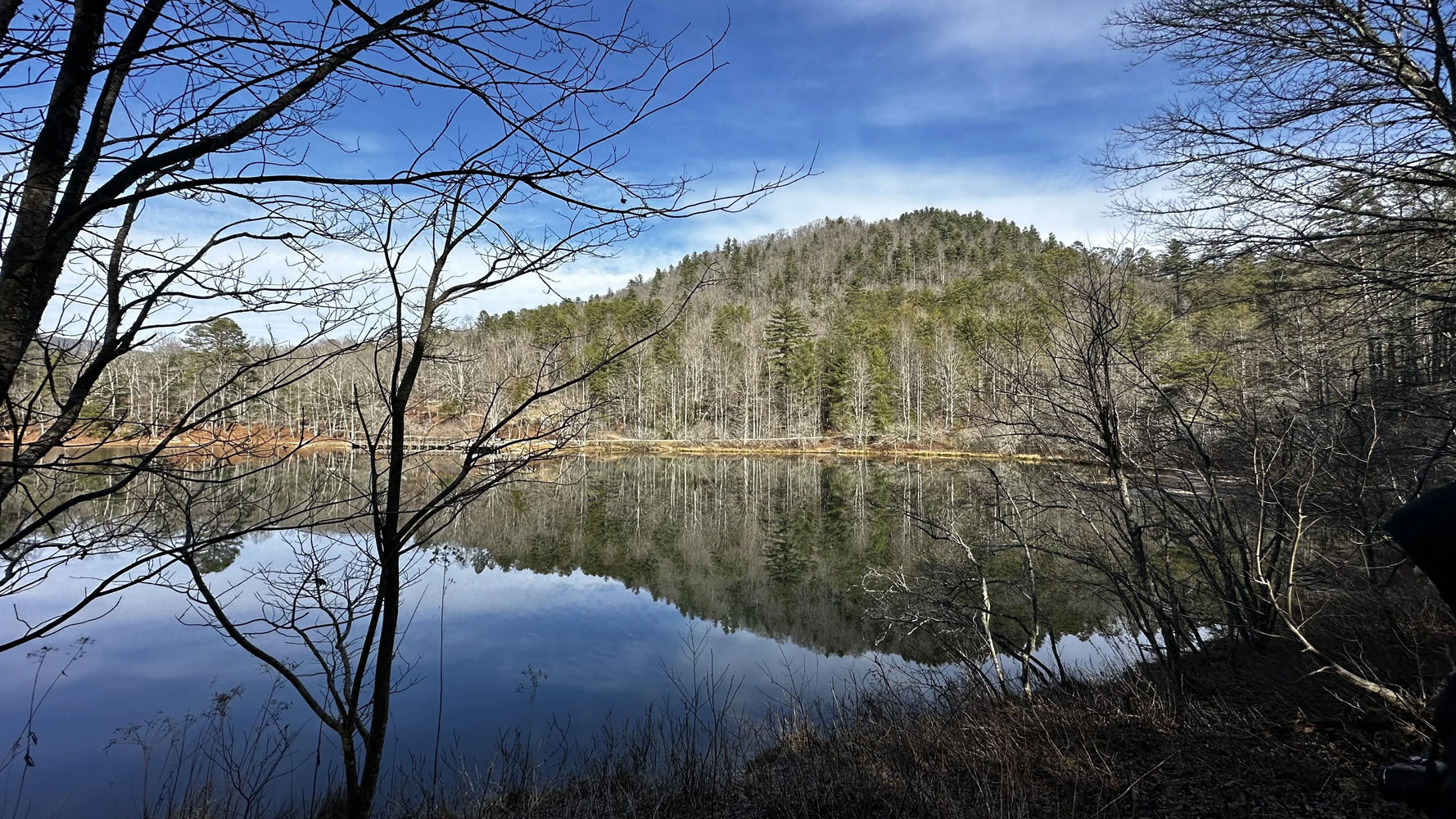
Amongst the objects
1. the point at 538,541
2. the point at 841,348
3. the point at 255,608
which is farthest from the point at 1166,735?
the point at 841,348

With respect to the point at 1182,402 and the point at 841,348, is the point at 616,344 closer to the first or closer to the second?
the point at 1182,402

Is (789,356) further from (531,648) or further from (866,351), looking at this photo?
(531,648)

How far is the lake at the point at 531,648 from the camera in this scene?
7113mm

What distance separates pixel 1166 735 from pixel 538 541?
56.6ft

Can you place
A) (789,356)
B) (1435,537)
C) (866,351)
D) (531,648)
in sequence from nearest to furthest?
(1435,537) → (531,648) → (866,351) → (789,356)

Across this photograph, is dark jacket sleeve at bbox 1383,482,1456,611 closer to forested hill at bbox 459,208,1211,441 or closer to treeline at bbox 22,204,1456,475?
treeline at bbox 22,204,1456,475

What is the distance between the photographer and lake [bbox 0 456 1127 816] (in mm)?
7113

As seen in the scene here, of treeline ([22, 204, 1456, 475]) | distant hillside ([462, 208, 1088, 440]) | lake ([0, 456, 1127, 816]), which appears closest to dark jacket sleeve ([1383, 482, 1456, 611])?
treeline ([22, 204, 1456, 475])

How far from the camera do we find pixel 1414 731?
3807 mm

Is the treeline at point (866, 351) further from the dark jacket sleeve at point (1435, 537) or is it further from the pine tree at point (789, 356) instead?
the dark jacket sleeve at point (1435, 537)

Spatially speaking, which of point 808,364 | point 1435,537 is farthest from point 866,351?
point 1435,537

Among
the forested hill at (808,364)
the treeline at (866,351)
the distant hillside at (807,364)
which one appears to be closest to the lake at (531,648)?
the treeline at (866,351)

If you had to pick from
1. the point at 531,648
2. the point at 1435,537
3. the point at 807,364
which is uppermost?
the point at 807,364

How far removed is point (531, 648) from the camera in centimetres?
1090
